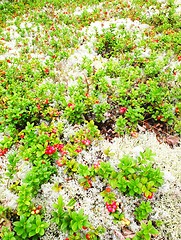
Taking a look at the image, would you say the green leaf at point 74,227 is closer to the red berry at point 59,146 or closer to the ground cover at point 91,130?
the ground cover at point 91,130

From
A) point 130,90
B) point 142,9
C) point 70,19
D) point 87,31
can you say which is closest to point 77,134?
point 130,90

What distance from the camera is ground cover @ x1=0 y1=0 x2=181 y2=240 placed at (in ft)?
15.5

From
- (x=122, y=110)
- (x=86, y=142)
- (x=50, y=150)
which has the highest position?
(x=122, y=110)

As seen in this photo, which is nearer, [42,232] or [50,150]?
[42,232]

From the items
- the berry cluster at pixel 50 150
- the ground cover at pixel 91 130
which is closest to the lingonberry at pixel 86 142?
the ground cover at pixel 91 130

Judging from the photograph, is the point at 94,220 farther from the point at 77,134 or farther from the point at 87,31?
the point at 87,31

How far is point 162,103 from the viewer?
21.9 feet

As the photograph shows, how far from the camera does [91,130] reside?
19.8 feet

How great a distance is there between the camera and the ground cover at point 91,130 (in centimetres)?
473

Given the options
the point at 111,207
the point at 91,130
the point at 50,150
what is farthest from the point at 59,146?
the point at 111,207

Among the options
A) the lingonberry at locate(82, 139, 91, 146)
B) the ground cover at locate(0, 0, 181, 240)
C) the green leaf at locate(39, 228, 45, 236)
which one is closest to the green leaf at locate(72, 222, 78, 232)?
the ground cover at locate(0, 0, 181, 240)

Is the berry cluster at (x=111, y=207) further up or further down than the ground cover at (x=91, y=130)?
further down

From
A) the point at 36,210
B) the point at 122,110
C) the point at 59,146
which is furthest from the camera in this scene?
the point at 122,110

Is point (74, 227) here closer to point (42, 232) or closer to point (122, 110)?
point (42, 232)
